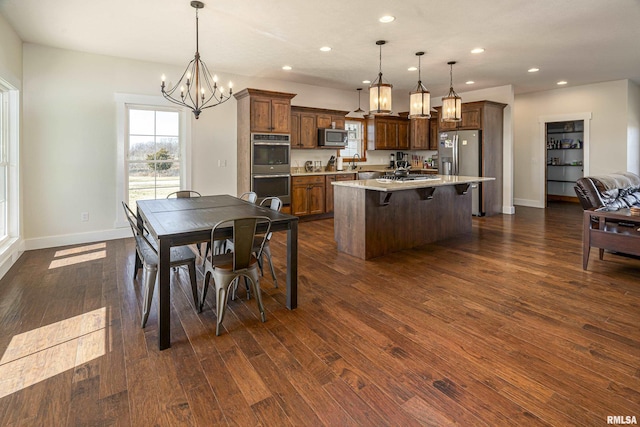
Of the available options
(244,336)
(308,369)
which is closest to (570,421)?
(308,369)

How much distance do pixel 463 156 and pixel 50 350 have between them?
290 inches

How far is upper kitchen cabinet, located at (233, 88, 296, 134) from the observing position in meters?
6.01

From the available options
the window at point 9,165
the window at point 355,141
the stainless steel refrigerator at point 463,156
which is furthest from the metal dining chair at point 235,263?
the window at point 355,141

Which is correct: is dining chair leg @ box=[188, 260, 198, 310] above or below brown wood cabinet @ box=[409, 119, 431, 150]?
below

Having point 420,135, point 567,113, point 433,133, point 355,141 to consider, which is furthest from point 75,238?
point 567,113

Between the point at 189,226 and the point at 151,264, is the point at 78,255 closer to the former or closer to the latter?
the point at 151,264

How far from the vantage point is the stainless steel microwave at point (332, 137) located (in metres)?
7.27

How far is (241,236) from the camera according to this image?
2504 millimetres

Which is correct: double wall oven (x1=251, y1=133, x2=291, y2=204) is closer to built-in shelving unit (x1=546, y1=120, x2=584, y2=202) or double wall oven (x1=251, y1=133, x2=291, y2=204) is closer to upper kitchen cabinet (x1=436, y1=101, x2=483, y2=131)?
upper kitchen cabinet (x1=436, y1=101, x2=483, y2=131)

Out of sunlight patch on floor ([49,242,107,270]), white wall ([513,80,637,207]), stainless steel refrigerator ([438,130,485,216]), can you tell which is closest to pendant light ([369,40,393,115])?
stainless steel refrigerator ([438,130,485,216])

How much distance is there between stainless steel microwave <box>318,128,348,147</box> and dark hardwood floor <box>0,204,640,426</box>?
3.97 meters

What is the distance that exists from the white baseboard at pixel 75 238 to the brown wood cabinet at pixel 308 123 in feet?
11.0

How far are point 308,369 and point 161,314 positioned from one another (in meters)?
1.01

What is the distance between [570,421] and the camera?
1.64 metres
